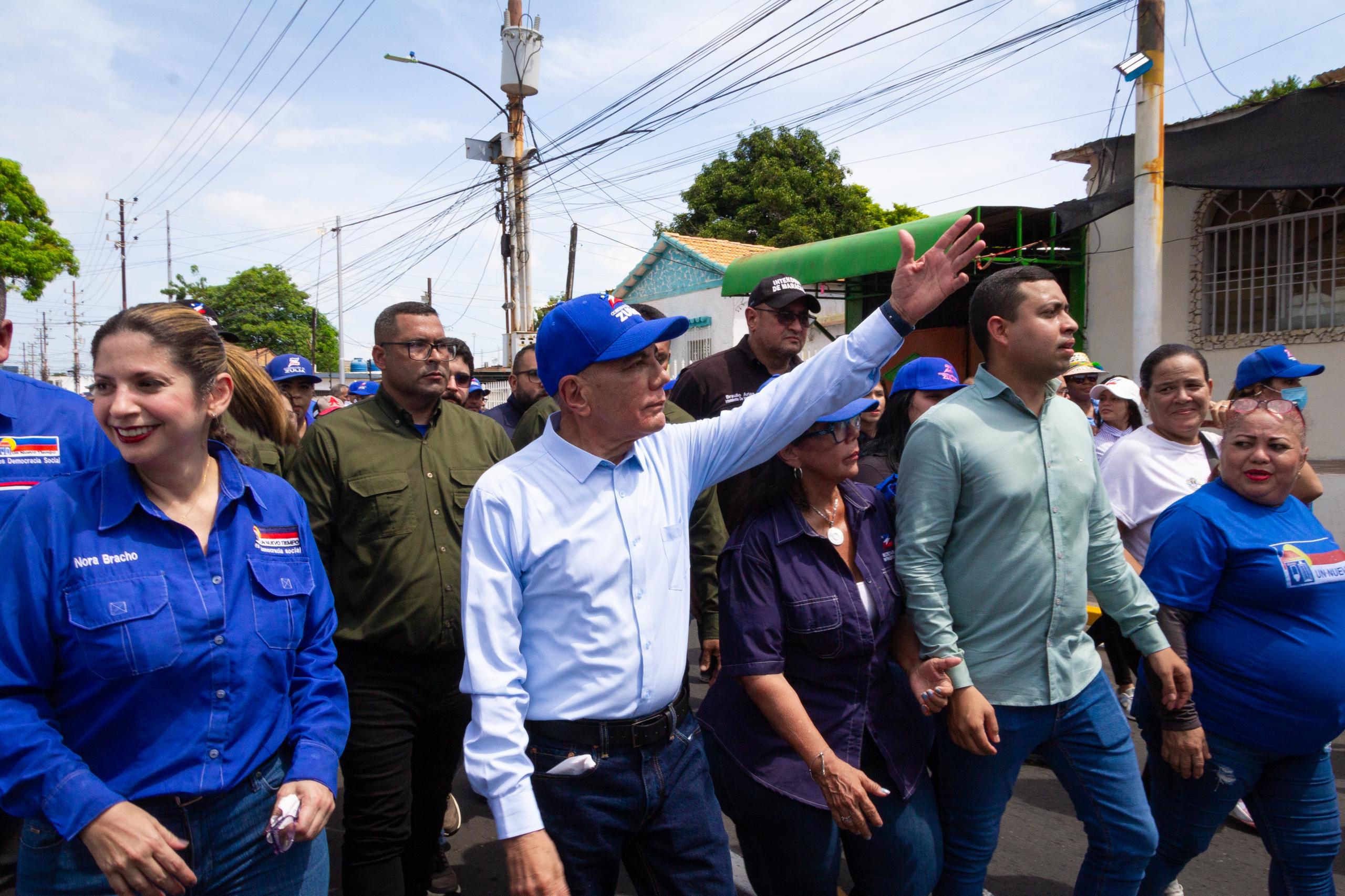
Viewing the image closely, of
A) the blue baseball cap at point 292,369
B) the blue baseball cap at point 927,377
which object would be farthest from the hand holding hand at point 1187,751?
the blue baseball cap at point 292,369

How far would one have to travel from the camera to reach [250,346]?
52281mm

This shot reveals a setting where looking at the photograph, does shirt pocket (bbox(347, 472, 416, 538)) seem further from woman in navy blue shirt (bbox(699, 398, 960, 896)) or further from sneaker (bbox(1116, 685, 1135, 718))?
sneaker (bbox(1116, 685, 1135, 718))

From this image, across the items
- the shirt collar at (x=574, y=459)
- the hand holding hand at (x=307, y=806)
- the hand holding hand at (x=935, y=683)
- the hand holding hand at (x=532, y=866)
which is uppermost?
the shirt collar at (x=574, y=459)

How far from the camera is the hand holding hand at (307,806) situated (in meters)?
1.95

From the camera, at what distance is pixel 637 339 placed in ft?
7.03

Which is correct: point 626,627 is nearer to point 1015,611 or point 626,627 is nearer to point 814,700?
point 814,700

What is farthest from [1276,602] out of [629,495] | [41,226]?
[41,226]

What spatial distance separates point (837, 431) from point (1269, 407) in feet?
4.80

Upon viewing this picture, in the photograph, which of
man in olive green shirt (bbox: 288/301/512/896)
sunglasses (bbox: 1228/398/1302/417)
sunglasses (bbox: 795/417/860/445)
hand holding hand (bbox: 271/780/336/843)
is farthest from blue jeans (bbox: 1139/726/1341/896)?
hand holding hand (bbox: 271/780/336/843)

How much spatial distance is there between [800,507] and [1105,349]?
9.30m

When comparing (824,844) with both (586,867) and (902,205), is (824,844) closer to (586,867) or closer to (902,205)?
(586,867)

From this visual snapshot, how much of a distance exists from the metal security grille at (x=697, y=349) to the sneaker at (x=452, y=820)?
60.8 feet

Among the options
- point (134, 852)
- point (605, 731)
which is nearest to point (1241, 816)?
point (605, 731)

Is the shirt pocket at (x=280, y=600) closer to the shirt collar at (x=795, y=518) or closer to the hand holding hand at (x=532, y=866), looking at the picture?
the hand holding hand at (x=532, y=866)
